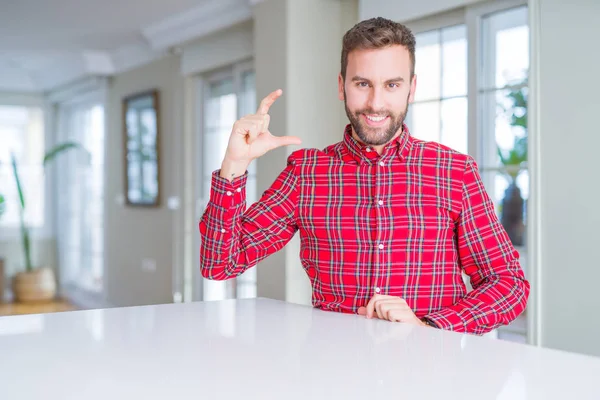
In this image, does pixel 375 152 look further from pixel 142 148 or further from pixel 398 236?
pixel 142 148

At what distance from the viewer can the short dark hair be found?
1442mm

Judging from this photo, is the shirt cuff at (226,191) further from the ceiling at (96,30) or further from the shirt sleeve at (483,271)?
the ceiling at (96,30)

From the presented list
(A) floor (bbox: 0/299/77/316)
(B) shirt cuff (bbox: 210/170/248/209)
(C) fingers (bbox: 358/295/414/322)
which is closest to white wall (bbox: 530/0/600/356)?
(C) fingers (bbox: 358/295/414/322)

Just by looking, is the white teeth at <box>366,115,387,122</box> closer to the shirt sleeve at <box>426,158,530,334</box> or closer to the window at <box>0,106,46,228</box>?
the shirt sleeve at <box>426,158,530,334</box>

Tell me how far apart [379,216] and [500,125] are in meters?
1.88

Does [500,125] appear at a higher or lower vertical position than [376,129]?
higher

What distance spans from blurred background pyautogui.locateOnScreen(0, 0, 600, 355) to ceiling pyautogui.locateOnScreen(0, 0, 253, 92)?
0.02 m

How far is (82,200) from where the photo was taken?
756 centimetres

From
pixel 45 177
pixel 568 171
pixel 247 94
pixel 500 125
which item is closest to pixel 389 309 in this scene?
pixel 568 171

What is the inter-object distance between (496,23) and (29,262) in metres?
6.14

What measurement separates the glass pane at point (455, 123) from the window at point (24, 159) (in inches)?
240

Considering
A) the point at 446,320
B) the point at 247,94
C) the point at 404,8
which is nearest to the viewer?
the point at 446,320

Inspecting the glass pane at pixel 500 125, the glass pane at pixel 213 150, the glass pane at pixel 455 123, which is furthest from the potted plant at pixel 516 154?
the glass pane at pixel 213 150

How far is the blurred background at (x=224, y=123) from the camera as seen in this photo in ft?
8.89
